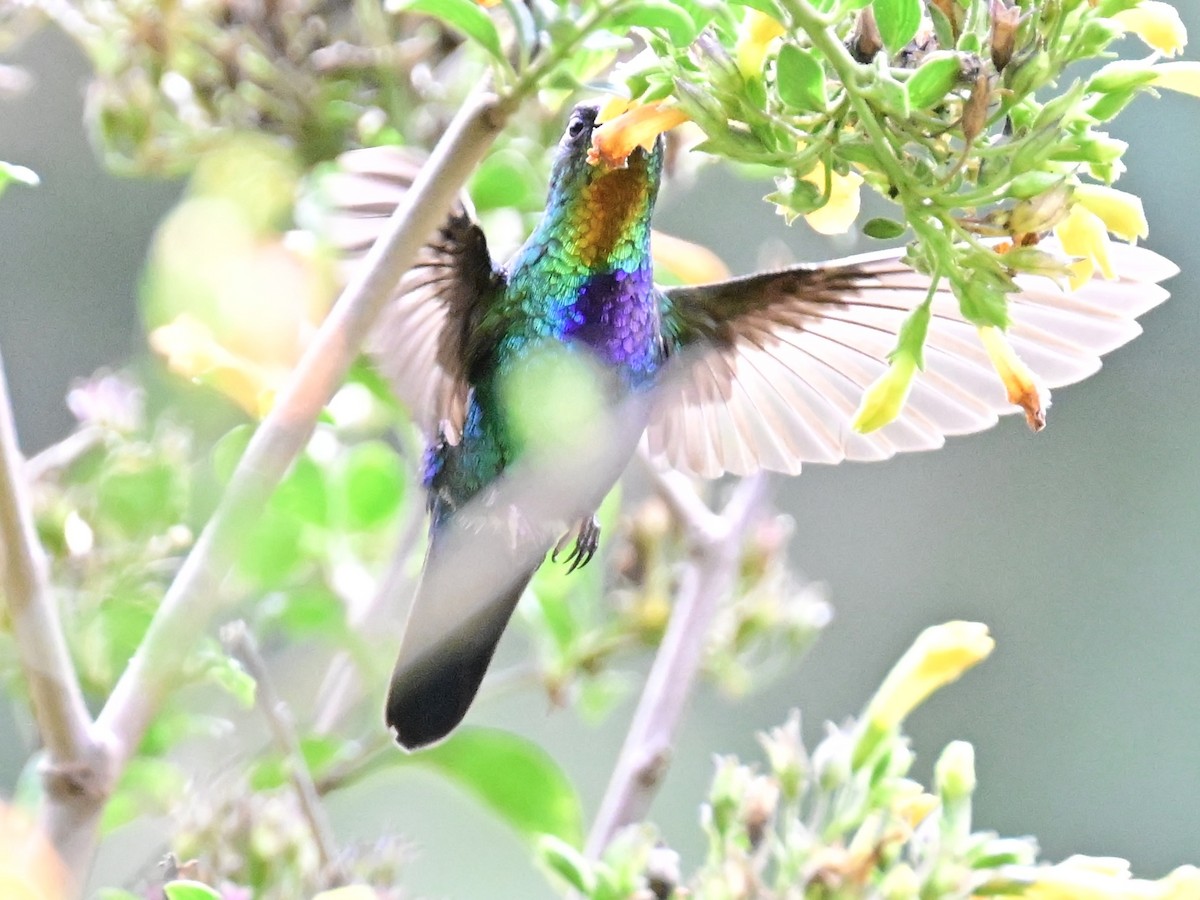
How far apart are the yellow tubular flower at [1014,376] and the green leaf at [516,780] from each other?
50 centimetres

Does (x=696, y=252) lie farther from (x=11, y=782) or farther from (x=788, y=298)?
(x=11, y=782)

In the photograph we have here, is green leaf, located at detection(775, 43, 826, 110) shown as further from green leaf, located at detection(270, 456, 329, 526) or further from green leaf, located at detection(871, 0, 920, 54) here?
green leaf, located at detection(270, 456, 329, 526)

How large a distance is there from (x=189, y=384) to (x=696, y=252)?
41 centimetres

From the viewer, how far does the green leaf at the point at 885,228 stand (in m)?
0.54

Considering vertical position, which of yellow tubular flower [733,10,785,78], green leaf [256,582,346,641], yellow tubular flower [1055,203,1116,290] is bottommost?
green leaf [256,582,346,641]

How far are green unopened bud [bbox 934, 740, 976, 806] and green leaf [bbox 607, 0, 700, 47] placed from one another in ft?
1.74

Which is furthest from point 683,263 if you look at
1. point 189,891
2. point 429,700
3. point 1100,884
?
point 189,891

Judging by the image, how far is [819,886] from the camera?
80 centimetres

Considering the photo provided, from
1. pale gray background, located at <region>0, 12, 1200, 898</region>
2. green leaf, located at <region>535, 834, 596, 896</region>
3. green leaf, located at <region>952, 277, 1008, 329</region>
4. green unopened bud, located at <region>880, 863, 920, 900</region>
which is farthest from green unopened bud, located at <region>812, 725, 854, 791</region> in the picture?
pale gray background, located at <region>0, 12, 1200, 898</region>

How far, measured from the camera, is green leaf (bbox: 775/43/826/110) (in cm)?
49

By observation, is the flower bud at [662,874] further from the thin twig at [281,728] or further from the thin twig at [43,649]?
the thin twig at [43,649]

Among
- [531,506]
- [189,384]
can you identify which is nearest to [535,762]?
[531,506]

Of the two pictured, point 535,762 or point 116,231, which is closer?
point 535,762

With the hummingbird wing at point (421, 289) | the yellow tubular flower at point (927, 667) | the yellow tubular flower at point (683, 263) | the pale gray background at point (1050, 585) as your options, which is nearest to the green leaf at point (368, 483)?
the hummingbird wing at point (421, 289)
